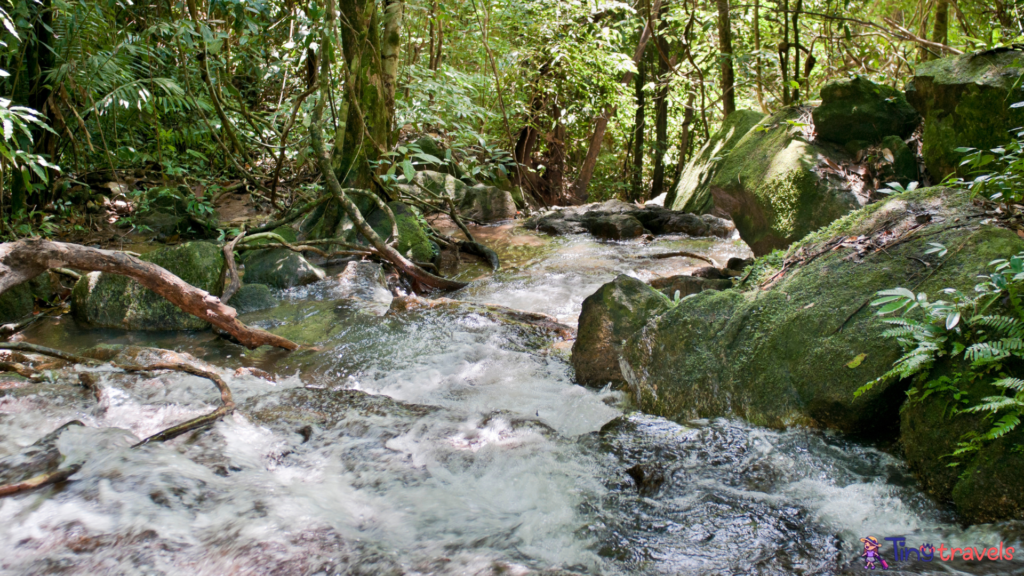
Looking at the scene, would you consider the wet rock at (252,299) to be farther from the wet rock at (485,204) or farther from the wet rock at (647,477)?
the wet rock at (485,204)

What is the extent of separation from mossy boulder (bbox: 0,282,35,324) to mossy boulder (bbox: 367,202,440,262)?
3.27m

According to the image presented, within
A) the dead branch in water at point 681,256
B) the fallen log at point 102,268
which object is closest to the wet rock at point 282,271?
the fallen log at point 102,268

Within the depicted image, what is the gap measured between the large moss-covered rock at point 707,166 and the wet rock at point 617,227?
4.14ft

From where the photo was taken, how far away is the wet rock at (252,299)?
5.46 metres

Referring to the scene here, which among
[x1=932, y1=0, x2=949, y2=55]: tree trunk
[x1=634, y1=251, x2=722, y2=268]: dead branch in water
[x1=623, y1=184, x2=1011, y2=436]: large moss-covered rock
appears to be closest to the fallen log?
[x1=623, y1=184, x2=1011, y2=436]: large moss-covered rock

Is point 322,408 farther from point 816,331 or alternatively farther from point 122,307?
point 122,307

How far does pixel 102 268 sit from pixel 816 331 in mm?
3740

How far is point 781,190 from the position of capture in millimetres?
5941

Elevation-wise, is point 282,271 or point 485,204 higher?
point 485,204

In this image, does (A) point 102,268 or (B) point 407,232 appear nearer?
(A) point 102,268

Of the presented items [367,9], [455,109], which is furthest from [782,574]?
[455,109]

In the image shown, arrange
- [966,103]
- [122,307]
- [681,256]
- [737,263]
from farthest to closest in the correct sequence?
1. [681,256]
2. [737,263]
3. [122,307]
4. [966,103]

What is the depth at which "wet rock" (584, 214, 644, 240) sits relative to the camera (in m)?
9.45

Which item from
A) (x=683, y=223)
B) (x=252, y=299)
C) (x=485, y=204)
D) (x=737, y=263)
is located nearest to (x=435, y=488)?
(x=252, y=299)
